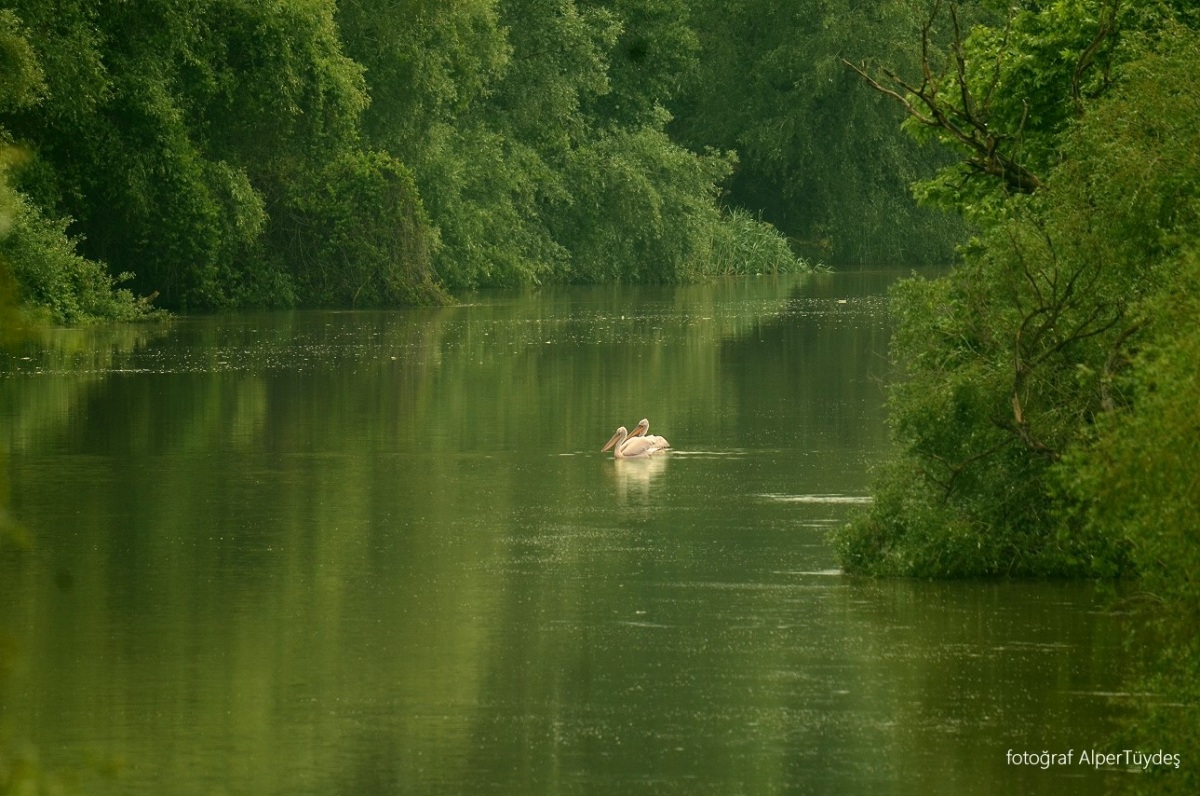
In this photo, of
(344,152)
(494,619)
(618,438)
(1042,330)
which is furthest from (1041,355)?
(344,152)

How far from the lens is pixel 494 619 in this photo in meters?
13.3

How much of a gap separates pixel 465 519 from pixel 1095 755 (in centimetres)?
764

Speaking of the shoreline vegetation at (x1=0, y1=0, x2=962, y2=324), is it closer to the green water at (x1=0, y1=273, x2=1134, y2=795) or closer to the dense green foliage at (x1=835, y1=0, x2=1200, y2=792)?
the green water at (x1=0, y1=273, x2=1134, y2=795)

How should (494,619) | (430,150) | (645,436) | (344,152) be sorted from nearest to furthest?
(494,619), (645,436), (344,152), (430,150)

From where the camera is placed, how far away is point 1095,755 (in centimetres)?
1022

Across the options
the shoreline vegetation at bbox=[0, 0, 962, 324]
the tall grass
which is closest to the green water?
the shoreline vegetation at bbox=[0, 0, 962, 324]

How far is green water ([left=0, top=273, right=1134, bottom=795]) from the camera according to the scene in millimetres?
10172

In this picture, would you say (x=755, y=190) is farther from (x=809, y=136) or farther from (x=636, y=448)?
(x=636, y=448)

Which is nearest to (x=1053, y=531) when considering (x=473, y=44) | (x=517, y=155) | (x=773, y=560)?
(x=773, y=560)

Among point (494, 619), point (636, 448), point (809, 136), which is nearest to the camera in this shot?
point (494, 619)

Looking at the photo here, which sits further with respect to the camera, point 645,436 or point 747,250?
point 747,250

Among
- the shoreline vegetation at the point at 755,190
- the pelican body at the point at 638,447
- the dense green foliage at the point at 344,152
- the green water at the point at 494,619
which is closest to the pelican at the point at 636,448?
the pelican body at the point at 638,447

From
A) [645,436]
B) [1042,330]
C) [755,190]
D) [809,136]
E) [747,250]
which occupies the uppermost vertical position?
[809,136]

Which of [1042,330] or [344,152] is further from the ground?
[344,152]
